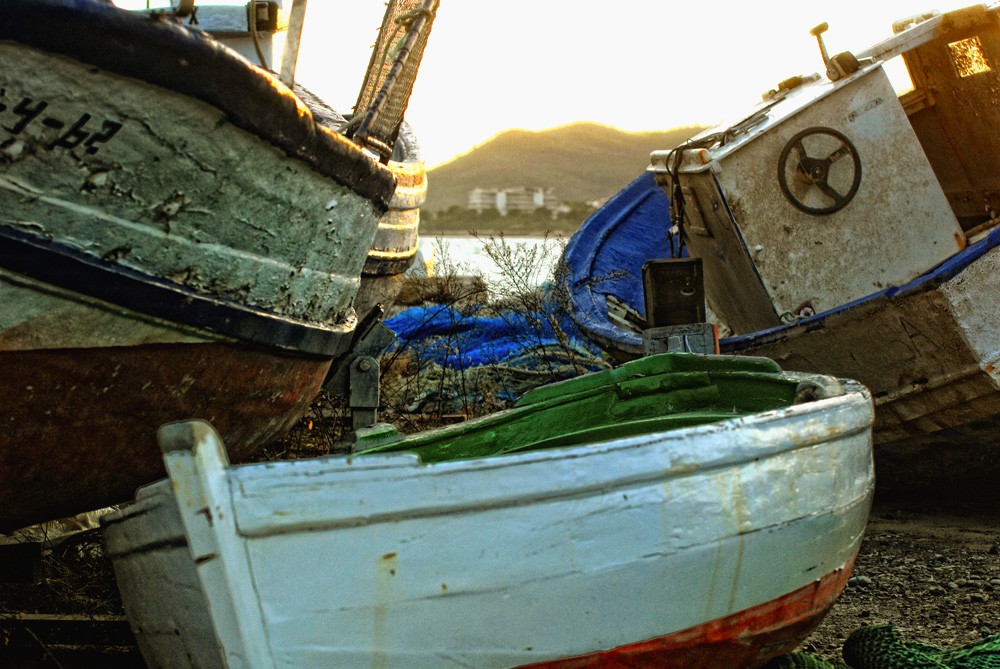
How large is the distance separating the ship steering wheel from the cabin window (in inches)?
60.3

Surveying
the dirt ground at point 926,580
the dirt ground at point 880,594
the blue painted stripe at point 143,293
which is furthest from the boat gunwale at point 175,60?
the dirt ground at point 926,580

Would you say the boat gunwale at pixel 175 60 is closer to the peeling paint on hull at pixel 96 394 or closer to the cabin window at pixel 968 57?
the peeling paint on hull at pixel 96 394

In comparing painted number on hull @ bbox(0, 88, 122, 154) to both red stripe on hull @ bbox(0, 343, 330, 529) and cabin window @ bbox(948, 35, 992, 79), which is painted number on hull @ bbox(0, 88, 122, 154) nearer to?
red stripe on hull @ bbox(0, 343, 330, 529)

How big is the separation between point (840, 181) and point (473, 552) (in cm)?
433

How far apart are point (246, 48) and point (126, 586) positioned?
19.0 ft

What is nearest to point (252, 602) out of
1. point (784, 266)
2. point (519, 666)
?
point (519, 666)

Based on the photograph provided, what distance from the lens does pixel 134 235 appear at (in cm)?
325

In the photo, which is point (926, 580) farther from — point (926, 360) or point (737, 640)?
point (737, 640)

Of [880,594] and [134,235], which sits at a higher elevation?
[134,235]

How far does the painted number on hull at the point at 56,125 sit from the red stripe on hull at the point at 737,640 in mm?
1912

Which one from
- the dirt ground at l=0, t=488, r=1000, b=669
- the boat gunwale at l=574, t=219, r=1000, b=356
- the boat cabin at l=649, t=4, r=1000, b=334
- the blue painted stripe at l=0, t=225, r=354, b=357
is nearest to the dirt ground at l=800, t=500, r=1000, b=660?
the dirt ground at l=0, t=488, r=1000, b=669

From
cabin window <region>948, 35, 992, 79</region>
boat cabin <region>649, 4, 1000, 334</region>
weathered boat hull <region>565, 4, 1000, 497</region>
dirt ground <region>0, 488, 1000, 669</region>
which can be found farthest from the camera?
cabin window <region>948, 35, 992, 79</region>

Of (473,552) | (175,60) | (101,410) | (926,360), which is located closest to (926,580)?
(926,360)

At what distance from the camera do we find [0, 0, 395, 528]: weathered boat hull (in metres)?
3.04
